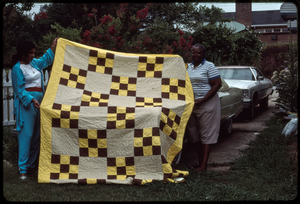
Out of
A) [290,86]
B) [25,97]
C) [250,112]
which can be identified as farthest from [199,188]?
[250,112]

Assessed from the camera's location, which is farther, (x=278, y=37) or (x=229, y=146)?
(x=278, y=37)

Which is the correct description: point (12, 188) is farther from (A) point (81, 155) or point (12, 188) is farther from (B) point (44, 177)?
(A) point (81, 155)

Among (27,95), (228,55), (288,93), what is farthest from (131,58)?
(228,55)

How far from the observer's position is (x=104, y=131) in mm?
3803

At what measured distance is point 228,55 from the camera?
14.9m

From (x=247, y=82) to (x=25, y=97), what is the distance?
6532 mm

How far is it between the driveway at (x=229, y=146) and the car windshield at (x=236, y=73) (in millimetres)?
1411

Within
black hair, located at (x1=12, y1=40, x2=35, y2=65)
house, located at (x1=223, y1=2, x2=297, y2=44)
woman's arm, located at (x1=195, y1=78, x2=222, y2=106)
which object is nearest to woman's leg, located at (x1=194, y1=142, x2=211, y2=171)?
woman's arm, located at (x1=195, y1=78, x2=222, y2=106)

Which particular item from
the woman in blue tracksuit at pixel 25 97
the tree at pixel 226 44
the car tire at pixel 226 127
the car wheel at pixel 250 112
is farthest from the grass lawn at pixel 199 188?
the tree at pixel 226 44

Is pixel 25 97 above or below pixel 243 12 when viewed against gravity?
below

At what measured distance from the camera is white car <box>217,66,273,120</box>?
27.2ft

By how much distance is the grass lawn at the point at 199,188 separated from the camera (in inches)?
131

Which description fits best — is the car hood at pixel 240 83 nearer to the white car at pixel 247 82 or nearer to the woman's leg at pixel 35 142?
the white car at pixel 247 82

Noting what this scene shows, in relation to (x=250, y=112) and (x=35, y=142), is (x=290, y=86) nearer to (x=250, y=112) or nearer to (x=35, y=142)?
(x=250, y=112)
